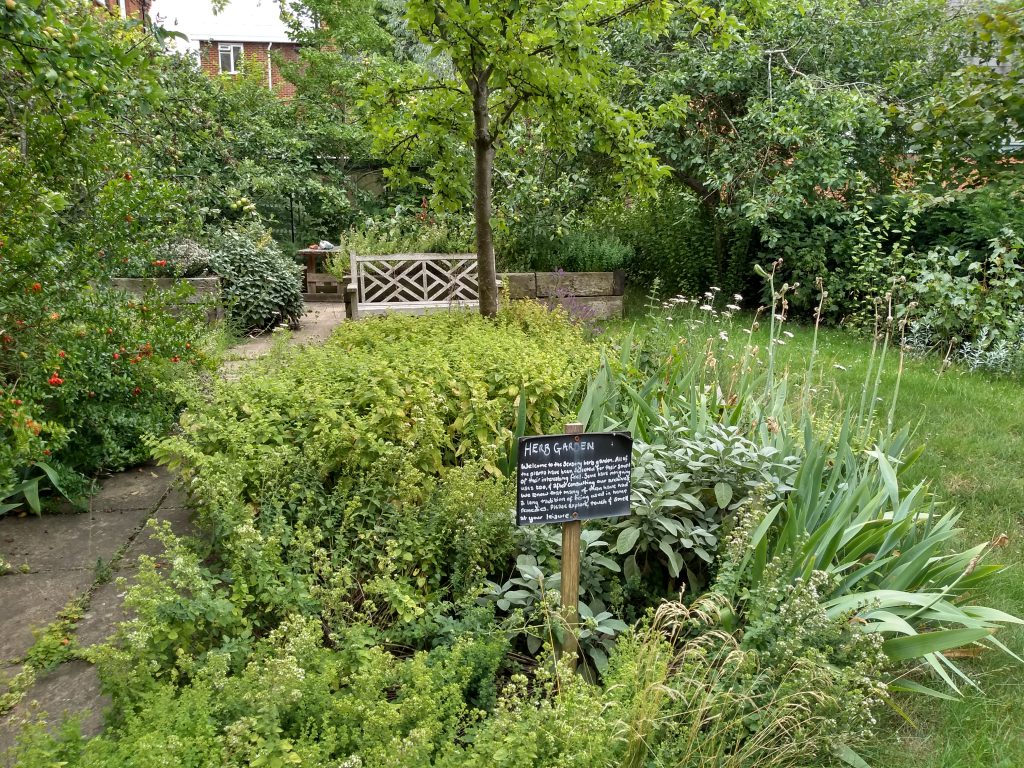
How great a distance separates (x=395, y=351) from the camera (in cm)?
440

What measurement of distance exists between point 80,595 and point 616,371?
120 inches

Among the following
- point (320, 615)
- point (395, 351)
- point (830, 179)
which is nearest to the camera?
point (320, 615)

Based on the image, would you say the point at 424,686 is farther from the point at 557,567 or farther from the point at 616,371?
the point at 616,371

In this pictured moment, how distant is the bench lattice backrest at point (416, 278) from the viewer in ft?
29.3

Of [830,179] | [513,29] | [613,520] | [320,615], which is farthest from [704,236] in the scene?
[320,615]

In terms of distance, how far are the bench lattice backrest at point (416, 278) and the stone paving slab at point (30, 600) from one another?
572 centimetres

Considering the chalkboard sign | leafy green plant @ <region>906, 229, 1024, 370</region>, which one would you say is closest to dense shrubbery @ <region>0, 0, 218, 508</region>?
the chalkboard sign

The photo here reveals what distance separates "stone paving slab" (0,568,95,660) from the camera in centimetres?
294

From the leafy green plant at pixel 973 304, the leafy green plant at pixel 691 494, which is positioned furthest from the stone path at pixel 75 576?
the leafy green plant at pixel 973 304

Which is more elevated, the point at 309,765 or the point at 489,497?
the point at 489,497

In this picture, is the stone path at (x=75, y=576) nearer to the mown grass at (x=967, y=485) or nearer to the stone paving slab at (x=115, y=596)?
the stone paving slab at (x=115, y=596)

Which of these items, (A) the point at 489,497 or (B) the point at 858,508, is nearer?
(A) the point at 489,497

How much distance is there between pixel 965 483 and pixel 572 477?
3.25m

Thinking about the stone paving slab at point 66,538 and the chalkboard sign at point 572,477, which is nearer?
the chalkboard sign at point 572,477
